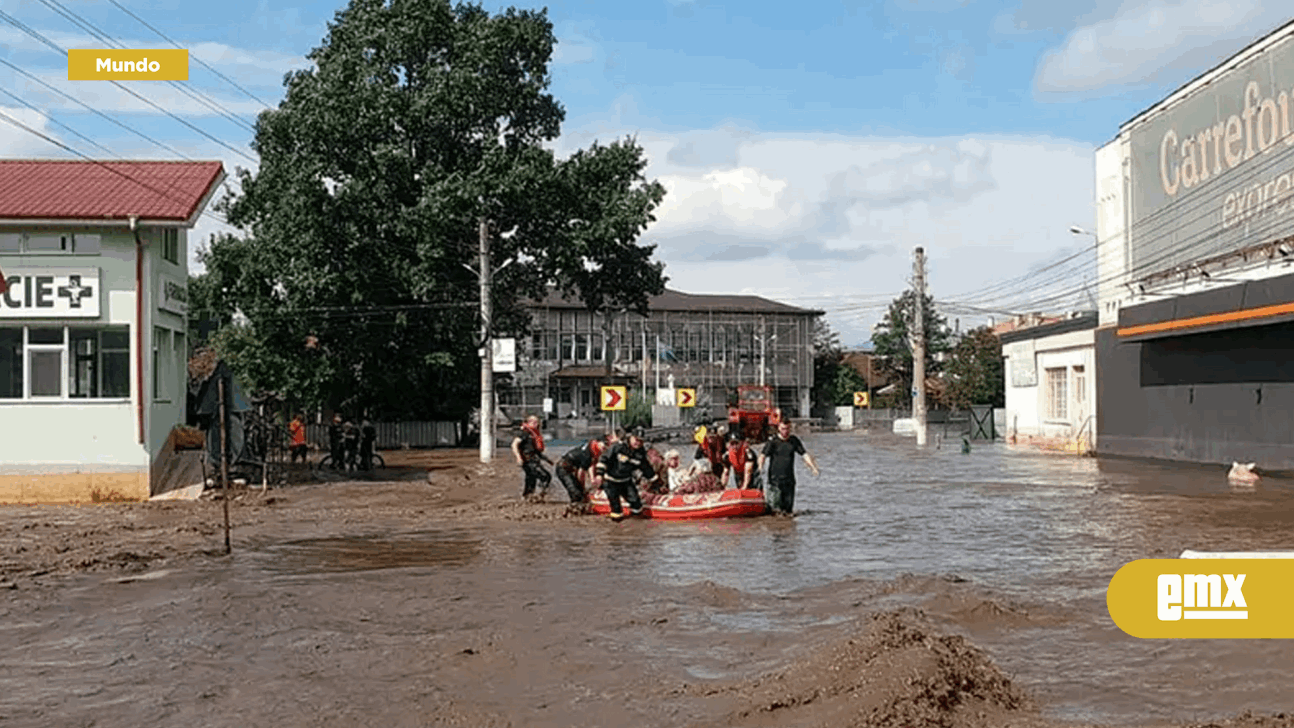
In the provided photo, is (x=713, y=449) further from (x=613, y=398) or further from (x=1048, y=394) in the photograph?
(x=1048, y=394)

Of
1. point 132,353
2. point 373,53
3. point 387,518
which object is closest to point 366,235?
point 373,53

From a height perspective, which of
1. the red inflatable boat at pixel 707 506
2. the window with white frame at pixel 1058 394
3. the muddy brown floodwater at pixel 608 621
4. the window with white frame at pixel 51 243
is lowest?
the muddy brown floodwater at pixel 608 621

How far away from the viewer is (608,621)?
12422mm

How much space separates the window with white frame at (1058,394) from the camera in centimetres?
4684

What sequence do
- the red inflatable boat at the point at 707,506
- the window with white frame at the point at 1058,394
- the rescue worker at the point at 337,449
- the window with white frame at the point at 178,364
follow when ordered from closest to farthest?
the red inflatable boat at the point at 707,506, the window with white frame at the point at 178,364, the rescue worker at the point at 337,449, the window with white frame at the point at 1058,394

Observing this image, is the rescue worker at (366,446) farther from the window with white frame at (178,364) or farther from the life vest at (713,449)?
the life vest at (713,449)

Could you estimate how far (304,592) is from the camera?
47.2 feet

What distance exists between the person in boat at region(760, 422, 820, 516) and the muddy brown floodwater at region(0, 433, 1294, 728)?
0.50 metres

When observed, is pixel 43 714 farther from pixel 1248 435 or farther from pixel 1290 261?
pixel 1248 435

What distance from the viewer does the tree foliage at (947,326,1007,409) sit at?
→ 83.2 meters

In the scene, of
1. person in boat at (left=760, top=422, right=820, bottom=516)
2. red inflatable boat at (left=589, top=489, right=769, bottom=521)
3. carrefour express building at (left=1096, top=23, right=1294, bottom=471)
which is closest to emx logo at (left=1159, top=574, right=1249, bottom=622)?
person in boat at (left=760, top=422, right=820, bottom=516)

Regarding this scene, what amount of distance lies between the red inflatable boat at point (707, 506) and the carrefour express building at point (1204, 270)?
14.0 meters

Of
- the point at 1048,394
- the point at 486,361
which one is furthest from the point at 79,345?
the point at 1048,394

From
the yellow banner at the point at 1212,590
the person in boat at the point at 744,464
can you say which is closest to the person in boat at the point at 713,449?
the person in boat at the point at 744,464
